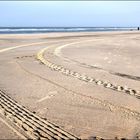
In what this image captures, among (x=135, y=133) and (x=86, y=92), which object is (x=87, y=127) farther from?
(x=86, y=92)

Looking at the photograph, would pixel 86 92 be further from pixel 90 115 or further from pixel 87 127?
pixel 87 127

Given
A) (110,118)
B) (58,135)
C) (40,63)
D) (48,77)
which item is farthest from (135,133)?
(40,63)

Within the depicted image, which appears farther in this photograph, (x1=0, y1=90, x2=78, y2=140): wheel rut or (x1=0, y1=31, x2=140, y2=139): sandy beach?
(x1=0, y1=31, x2=140, y2=139): sandy beach

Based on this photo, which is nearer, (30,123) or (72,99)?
(30,123)

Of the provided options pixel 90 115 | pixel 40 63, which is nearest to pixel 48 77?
pixel 40 63

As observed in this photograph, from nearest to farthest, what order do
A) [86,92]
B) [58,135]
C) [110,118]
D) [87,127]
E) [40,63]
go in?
[58,135]
[87,127]
[110,118]
[86,92]
[40,63]

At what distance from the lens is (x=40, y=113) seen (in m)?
5.29

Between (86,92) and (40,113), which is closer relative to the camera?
(40,113)

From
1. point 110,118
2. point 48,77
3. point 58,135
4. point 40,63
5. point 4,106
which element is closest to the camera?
point 58,135

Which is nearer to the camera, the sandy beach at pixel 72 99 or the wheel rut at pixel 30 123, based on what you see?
the wheel rut at pixel 30 123

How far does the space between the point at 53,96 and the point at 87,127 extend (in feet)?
6.07

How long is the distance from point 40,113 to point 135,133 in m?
1.75

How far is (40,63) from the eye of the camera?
10.7 metres

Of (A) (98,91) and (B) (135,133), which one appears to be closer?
(B) (135,133)
